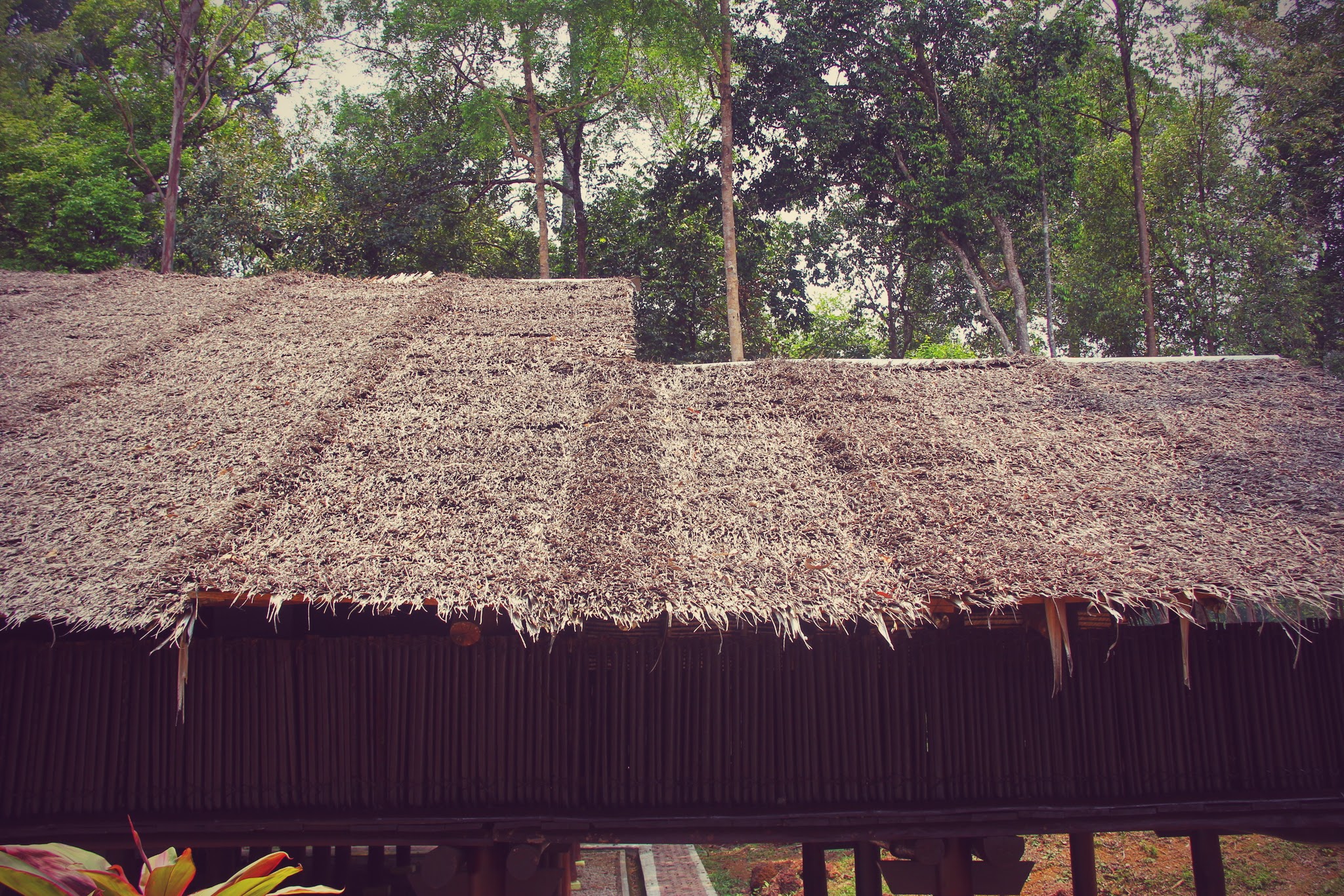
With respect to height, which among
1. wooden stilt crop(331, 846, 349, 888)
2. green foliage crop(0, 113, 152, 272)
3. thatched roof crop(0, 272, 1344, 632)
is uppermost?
green foliage crop(0, 113, 152, 272)

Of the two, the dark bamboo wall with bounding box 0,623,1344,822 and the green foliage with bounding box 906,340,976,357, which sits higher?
the green foliage with bounding box 906,340,976,357

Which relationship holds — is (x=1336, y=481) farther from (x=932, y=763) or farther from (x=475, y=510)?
(x=475, y=510)

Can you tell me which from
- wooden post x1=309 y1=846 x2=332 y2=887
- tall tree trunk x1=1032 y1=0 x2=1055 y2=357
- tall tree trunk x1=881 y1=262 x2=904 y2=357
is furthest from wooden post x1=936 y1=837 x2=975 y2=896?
tall tree trunk x1=881 y1=262 x2=904 y2=357

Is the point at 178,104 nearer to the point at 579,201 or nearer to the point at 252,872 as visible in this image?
the point at 579,201

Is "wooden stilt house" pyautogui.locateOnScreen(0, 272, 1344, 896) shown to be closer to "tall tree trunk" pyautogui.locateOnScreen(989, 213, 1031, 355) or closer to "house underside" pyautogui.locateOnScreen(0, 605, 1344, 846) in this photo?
"house underside" pyautogui.locateOnScreen(0, 605, 1344, 846)

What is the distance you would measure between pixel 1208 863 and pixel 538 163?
622 inches

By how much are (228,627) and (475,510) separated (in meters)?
1.85

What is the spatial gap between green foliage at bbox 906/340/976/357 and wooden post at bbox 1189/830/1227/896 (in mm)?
14888

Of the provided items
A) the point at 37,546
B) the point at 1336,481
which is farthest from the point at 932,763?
the point at 37,546

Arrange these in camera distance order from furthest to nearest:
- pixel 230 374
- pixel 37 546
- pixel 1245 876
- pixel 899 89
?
pixel 899 89
pixel 1245 876
pixel 230 374
pixel 37 546

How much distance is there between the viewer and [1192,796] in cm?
469

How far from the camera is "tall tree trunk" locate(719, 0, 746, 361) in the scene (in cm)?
1428

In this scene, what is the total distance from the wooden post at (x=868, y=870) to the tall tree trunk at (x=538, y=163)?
12866 mm

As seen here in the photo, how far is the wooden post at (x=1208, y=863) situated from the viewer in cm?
509
